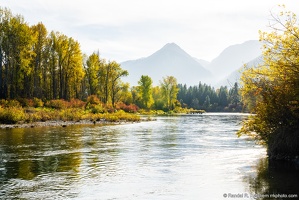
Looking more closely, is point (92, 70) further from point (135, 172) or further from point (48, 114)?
point (135, 172)

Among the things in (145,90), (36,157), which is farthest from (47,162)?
(145,90)

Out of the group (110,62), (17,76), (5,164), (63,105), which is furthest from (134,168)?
(110,62)

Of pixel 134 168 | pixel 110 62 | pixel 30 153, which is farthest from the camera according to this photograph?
pixel 110 62

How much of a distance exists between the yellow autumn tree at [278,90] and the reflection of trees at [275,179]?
4.35ft

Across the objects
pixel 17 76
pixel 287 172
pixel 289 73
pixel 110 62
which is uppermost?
pixel 110 62

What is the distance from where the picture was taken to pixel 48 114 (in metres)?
53.0

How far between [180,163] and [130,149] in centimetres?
639

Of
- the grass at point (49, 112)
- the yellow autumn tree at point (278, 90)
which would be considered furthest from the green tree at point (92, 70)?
the yellow autumn tree at point (278, 90)

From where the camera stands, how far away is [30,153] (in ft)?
72.7

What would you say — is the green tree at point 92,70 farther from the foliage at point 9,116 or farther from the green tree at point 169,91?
the green tree at point 169,91

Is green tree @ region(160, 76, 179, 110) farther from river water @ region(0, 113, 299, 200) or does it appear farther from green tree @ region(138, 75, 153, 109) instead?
river water @ region(0, 113, 299, 200)

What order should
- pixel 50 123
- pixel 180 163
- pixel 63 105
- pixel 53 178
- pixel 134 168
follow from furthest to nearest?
pixel 63 105, pixel 50 123, pixel 180 163, pixel 134 168, pixel 53 178

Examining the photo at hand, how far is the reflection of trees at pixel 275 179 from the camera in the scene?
44.1 feet

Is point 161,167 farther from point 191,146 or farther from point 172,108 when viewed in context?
point 172,108
